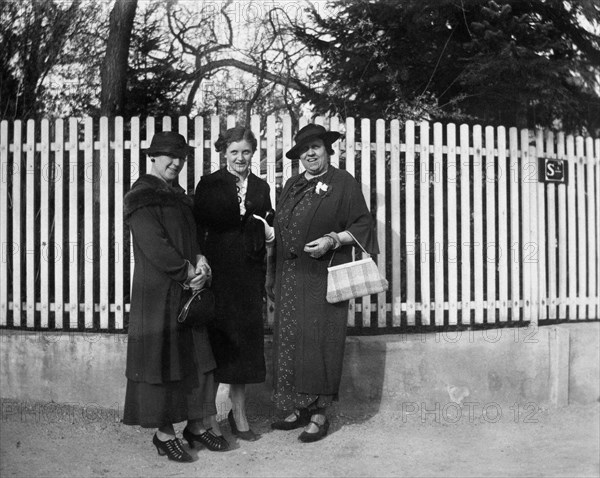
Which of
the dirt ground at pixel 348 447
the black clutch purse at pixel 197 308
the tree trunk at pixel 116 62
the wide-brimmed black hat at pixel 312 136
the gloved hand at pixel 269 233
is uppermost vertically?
the tree trunk at pixel 116 62

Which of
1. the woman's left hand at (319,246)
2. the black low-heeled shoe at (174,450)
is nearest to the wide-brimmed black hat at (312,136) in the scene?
the woman's left hand at (319,246)

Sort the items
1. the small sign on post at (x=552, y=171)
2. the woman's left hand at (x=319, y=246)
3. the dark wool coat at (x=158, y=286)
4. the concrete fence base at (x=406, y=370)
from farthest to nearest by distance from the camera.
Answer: the small sign on post at (x=552, y=171) → the concrete fence base at (x=406, y=370) → the woman's left hand at (x=319, y=246) → the dark wool coat at (x=158, y=286)

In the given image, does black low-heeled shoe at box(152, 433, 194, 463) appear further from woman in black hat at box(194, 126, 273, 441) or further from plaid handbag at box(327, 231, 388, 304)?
plaid handbag at box(327, 231, 388, 304)

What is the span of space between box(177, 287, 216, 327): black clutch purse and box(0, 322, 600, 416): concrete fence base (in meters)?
1.13

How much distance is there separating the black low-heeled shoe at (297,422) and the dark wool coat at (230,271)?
1.53 ft

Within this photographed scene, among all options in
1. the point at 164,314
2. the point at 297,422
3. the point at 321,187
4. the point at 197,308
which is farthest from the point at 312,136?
the point at 297,422

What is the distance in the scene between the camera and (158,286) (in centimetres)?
392

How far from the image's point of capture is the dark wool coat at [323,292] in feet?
14.4

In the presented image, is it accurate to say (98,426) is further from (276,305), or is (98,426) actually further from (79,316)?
(276,305)

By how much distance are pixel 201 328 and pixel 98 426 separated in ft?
4.24

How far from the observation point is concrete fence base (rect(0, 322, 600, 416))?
16.4 feet

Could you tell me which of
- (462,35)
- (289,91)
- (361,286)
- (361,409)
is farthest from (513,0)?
(361,409)

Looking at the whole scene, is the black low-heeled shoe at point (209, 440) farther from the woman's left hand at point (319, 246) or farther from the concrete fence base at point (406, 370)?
the woman's left hand at point (319, 246)

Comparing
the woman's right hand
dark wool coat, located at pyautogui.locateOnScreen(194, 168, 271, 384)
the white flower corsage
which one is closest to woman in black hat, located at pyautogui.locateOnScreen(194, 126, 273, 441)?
dark wool coat, located at pyautogui.locateOnScreen(194, 168, 271, 384)
